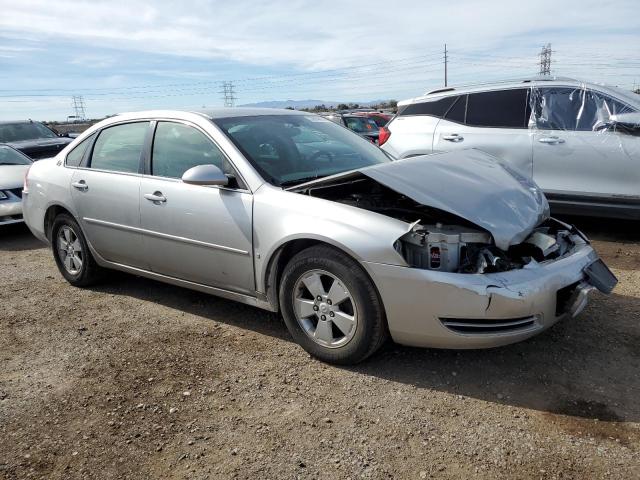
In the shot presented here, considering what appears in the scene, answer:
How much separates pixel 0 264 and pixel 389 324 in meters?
5.34

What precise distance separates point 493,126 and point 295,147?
10.9ft

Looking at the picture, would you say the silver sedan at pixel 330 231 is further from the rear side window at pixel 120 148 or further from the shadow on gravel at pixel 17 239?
the shadow on gravel at pixel 17 239

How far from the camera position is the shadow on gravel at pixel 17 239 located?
7.41 metres

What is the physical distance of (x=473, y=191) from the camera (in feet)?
11.4

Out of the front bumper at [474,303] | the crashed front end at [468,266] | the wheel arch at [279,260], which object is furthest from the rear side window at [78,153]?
the front bumper at [474,303]

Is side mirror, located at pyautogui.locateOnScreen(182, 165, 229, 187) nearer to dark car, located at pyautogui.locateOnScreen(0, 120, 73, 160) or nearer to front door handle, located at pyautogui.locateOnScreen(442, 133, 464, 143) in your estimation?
front door handle, located at pyautogui.locateOnScreen(442, 133, 464, 143)

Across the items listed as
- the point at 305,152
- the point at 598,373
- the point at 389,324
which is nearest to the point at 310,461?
the point at 389,324

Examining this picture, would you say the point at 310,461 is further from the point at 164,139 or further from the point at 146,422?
the point at 164,139

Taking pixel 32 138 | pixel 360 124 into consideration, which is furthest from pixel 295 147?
pixel 360 124

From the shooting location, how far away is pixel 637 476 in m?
2.36

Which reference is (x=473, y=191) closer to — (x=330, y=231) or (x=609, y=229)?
(x=330, y=231)

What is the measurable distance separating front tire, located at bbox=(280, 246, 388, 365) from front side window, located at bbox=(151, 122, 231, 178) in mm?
990

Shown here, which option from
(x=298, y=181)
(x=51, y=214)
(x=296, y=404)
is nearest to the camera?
(x=296, y=404)

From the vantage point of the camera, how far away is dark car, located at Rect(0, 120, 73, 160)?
11578mm
